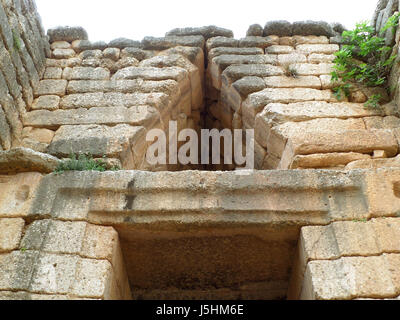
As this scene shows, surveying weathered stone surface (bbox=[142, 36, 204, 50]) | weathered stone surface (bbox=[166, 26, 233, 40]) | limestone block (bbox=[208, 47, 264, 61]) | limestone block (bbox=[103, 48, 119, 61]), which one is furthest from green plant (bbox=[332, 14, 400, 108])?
limestone block (bbox=[103, 48, 119, 61])

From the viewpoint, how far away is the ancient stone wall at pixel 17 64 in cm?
418

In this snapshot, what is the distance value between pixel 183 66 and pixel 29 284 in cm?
324

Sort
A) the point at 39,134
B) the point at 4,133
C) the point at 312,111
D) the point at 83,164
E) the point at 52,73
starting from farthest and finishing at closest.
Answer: the point at 52,73 → the point at 312,111 → the point at 39,134 → the point at 4,133 → the point at 83,164

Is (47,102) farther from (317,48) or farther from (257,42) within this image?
(317,48)

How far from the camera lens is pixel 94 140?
166 inches

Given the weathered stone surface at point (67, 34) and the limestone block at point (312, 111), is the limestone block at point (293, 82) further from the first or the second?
the weathered stone surface at point (67, 34)

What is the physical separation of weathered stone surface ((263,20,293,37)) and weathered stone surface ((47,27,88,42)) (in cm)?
244

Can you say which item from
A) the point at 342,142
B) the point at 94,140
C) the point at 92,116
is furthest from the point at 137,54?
the point at 342,142

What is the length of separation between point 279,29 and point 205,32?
990 mm

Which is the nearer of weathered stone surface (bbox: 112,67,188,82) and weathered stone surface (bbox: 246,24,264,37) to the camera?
weathered stone surface (bbox: 112,67,188,82)

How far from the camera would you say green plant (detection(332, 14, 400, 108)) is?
4.80 m

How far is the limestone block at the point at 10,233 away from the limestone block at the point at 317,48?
3.93 m

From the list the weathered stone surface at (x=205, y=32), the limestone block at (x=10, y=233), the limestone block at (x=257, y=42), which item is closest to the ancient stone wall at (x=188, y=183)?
the limestone block at (x=10, y=233)

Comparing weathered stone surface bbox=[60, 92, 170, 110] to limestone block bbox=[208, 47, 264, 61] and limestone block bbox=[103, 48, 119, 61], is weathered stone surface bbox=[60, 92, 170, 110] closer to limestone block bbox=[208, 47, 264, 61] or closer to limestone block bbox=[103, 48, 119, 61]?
limestone block bbox=[103, 48, 119, 61]
